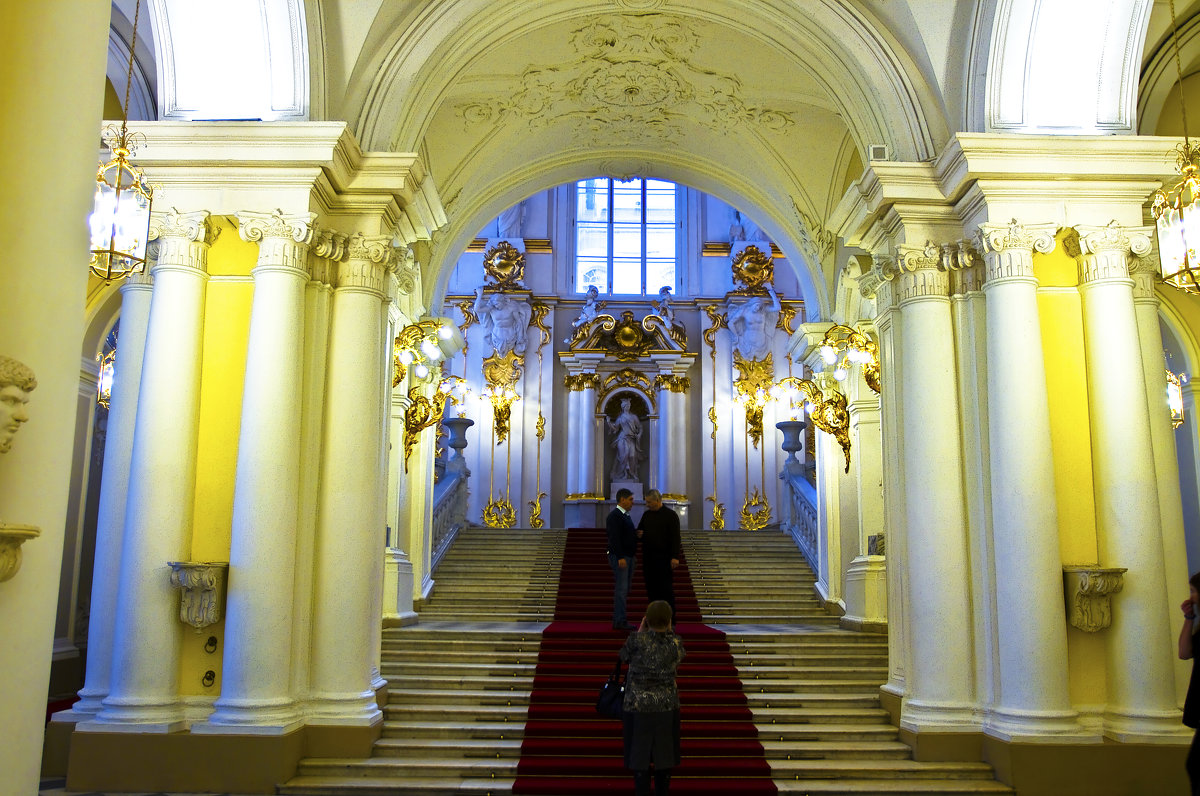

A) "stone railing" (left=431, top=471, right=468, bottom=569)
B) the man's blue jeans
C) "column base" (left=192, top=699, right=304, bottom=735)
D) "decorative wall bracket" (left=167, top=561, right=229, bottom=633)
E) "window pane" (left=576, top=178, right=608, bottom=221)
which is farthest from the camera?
"window pane" (left=576, top=178, right=608, bottom=221)

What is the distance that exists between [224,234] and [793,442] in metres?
12.6

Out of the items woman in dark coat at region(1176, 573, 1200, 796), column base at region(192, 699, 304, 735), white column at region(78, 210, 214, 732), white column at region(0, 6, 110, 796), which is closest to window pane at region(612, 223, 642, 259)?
white column at region(78, 210, 214, 732)

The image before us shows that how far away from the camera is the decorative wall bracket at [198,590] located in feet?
24.2

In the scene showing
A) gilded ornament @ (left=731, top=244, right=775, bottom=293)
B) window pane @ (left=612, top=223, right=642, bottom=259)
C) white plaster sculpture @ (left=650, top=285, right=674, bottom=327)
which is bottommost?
white plaster sculpture @ (left=650, top=285, right=674, bottom=327)

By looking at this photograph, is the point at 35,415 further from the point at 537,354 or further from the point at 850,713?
the point at 537,354

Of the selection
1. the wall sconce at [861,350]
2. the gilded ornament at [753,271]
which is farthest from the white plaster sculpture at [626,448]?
the wall sconce at [861,350]

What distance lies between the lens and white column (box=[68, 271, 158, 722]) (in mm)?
7824

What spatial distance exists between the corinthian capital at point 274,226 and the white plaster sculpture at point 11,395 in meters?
4.67

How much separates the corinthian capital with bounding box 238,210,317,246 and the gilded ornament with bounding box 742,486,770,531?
13890mm

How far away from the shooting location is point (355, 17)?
8.84 m

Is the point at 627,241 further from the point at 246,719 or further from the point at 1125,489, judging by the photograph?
the point at 246,719

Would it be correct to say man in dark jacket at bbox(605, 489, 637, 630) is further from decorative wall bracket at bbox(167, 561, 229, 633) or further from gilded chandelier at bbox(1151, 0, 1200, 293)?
gilded chandelier at bbox(1151, 0, 1200, 293)

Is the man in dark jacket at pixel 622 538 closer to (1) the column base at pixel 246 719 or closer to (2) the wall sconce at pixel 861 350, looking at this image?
(2) the wall sconce at pixel 861 350

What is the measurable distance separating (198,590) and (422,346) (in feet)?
17.5
